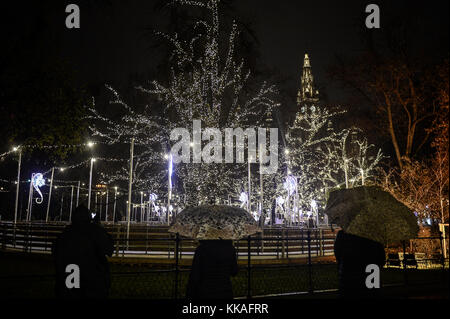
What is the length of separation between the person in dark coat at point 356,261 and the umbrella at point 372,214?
137mm

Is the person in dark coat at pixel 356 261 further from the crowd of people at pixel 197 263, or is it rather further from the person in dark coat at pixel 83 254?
the person in dark coat at pixel 83 254

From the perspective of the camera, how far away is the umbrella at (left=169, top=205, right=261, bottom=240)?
4973 mm

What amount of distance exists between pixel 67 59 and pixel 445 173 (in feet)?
59.3

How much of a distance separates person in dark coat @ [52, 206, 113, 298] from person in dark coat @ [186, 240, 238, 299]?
118 cm

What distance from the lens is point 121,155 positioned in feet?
113

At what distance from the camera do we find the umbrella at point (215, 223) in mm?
4973

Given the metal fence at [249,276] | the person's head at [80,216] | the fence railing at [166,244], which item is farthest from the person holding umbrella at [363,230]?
the fence railing at [166,244]

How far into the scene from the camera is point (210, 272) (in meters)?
4.35

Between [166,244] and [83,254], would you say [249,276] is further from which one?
[166,244]

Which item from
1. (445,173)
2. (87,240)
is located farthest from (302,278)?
(445,173)

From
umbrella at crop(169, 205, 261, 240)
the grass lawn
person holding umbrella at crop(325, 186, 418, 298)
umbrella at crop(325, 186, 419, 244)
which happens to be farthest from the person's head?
umbrella at crop(325, 186, 419, 244)
